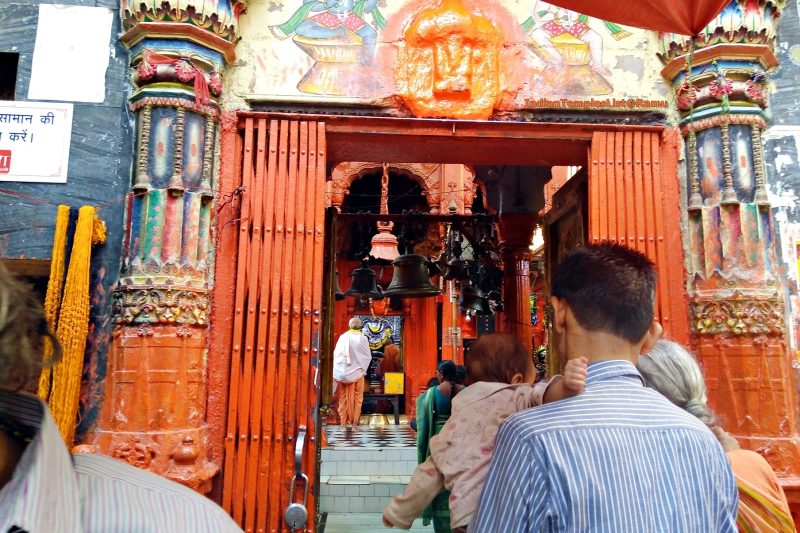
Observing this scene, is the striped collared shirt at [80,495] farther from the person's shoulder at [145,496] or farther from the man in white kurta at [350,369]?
the man in white kurta at [350,369]

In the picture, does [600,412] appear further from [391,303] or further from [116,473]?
[391,303]

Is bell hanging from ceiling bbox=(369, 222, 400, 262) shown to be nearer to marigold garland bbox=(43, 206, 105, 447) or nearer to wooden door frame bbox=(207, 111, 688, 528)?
wooden door frame bbox=(207, 111, 688, 528)

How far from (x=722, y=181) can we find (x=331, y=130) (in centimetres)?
271

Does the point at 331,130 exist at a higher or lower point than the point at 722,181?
higher

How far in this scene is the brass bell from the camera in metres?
7.23

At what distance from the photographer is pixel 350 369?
10.7 m

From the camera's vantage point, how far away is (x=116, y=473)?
97cm

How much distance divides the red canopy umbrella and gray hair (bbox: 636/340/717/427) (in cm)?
225

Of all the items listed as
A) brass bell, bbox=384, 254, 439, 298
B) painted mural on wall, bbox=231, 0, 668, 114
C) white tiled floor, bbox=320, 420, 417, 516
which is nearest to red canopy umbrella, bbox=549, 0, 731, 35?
painted mural on wall, bbox=231, 0, 668, 114

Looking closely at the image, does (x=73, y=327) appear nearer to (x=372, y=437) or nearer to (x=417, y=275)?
(x=417, y=275)

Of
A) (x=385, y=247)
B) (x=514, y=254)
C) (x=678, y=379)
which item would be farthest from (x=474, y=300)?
(x=678, y=379)

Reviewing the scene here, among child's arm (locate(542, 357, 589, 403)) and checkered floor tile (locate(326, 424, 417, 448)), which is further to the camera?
checkered floor tile (locate(326, 424, 417, 448))

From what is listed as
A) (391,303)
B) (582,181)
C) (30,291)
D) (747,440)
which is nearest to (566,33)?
(582,181)

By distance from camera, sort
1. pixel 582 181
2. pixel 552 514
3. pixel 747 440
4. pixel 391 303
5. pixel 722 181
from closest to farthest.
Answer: pixel 552 514 → pixel 747 440 → pixel 722 181 → pixel 582 181 → pixel 391 303
